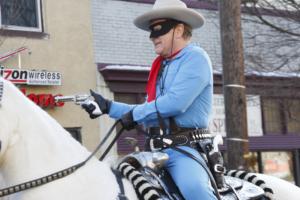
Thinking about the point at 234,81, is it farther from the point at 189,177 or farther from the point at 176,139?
the point at 189,177

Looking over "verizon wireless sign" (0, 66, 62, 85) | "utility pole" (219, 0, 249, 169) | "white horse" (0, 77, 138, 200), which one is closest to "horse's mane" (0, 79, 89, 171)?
"white horse" (0, 77, 138, 200)

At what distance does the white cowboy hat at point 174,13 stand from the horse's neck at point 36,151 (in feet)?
3.96

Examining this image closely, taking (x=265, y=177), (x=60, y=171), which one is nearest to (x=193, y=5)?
(x=265, y=177)

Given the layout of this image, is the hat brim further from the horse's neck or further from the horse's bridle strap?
the horse's bridle strap

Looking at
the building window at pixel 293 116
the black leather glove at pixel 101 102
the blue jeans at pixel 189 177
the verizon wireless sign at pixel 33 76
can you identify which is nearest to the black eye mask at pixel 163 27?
the black leather glove at pixel 101 102

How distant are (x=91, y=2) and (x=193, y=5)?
106 inches

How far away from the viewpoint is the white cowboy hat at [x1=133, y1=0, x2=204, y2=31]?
4.41 metres

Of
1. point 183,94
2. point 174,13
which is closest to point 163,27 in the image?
point 174,13

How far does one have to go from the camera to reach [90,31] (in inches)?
583

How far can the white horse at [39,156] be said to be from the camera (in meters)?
3.45

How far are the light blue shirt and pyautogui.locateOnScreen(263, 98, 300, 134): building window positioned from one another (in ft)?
43.0

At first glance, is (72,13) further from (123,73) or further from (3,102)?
(3,102)

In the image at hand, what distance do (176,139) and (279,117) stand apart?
14.2 metres

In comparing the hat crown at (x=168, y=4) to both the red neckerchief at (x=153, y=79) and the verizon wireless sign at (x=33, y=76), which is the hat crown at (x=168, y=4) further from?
the verizon wireless sign at (x=33, y=76)
